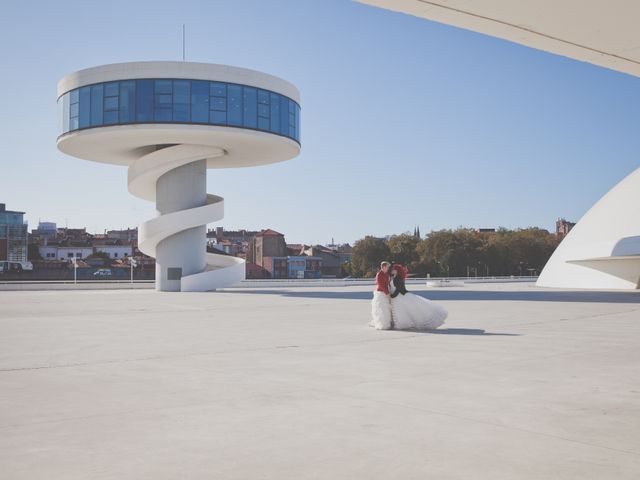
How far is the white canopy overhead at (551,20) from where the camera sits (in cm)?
481

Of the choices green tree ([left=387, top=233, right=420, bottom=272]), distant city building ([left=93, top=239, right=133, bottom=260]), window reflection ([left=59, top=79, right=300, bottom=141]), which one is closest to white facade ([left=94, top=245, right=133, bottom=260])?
distant city building ([left=93, top=239, right=133, bottom=260])

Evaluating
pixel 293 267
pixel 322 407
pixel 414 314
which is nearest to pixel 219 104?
pixel 414 314

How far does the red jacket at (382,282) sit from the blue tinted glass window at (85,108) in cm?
3401

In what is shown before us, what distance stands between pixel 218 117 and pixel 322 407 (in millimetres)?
39644

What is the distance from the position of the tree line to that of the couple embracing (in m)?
94.0

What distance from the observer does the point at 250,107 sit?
46.5 meters

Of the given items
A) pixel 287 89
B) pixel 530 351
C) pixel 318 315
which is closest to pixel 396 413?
pixel 530 351

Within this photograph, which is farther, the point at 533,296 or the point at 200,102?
the point at 200,102

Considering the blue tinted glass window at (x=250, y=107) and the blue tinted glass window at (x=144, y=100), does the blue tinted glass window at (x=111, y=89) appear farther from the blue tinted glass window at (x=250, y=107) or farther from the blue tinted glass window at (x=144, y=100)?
the blue tinted glass window at (x=250, y=107)

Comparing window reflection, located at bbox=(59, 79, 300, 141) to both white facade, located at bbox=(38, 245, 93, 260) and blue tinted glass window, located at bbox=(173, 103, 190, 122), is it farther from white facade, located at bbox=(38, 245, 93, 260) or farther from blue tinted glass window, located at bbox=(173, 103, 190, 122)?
white facade, located at bbox=(38, 245, 93, 260)

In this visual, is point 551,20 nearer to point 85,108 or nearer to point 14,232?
point 85,108

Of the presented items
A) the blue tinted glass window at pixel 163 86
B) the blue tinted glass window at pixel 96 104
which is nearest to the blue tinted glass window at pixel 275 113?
the blue tinted glass window at pixel 163 86

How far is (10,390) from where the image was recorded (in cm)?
838

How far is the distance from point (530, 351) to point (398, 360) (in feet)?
8.45
